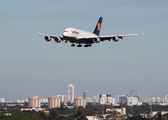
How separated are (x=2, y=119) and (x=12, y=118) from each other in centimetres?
682

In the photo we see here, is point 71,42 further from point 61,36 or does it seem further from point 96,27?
point 96,27

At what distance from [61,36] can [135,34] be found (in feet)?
42.7

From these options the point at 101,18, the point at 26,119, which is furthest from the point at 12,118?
the point at 101,18

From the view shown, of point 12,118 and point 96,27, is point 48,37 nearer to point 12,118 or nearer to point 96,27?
point 96,27

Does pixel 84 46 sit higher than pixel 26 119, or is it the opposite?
pixel 84 46

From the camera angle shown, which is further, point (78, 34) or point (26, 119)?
point (26, 119)

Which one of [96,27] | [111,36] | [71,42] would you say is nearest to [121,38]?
[111,36]

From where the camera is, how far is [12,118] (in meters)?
171

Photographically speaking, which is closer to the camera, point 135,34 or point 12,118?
point 135,34

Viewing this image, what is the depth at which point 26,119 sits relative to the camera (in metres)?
166

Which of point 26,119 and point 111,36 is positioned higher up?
point 111,36

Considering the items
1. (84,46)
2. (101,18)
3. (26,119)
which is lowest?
(26,119)

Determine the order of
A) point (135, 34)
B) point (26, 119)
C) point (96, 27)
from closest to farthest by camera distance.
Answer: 1. point (135, 34)
2. point (96, 27)
3. point (26, 119)

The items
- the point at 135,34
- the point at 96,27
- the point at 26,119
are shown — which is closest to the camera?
the point at 135,34
